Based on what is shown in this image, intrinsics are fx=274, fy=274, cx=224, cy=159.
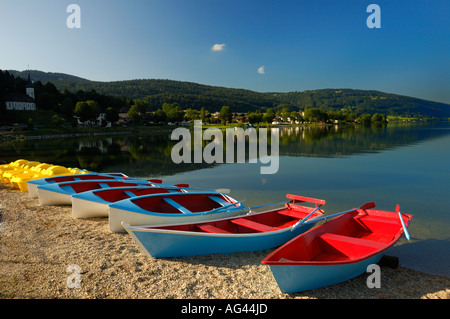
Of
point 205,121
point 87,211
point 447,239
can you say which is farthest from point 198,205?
point 205,121

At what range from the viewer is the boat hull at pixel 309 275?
604 cm

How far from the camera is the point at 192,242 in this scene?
821 centimetres

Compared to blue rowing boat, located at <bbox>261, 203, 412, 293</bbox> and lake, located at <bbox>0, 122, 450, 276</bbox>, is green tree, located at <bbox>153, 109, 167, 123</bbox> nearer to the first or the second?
lake, located at <bbox>0, 122, 450, 276</bbox>

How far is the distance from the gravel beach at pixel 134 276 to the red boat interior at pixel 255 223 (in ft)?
2.81

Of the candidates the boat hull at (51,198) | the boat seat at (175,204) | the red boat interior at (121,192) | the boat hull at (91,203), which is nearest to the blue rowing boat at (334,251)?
the boat seat at (175,204)

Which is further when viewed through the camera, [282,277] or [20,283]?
[20,283]

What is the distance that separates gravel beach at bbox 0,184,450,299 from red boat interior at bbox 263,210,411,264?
32.4 inches

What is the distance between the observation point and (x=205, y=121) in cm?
17562

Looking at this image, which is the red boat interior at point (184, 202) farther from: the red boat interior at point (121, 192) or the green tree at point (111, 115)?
the green tree at point (111, 115)

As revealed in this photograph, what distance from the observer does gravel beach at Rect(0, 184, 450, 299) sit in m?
6.54

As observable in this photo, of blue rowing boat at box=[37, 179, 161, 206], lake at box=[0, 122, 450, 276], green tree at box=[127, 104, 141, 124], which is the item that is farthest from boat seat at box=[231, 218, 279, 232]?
green tree at box=[127, 104, 141, 124]

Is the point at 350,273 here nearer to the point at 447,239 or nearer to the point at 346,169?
the point at 447,239

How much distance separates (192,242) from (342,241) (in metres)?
4.25
